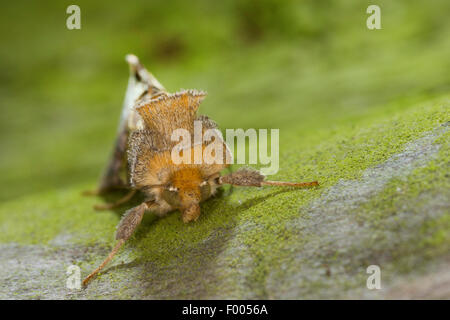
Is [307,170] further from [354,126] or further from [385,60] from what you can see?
[385,60]

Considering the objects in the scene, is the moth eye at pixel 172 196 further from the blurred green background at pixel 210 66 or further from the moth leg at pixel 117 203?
the blurred green background at pixel 210 66

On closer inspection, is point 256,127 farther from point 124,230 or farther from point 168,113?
point 124,230

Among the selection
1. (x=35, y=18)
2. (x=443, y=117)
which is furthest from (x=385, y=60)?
(x=35, y=18)

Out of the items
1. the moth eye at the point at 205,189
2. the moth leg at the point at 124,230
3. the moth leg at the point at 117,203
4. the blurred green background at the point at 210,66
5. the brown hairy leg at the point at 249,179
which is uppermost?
the blurred green background at the point at 210,66

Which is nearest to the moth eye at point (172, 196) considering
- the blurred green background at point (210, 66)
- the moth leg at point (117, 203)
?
the moth leg at point (117, 203)

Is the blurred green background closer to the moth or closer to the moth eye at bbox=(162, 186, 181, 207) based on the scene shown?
the moth

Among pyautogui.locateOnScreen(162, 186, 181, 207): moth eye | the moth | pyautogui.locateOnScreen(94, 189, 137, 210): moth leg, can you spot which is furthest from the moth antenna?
pyautogui.locateOnScreen(94, 189, 137, 210): moth leg
